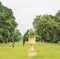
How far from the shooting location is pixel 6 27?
4178 centimetres

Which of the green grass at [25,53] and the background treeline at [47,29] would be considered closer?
the green grass at [25,53]

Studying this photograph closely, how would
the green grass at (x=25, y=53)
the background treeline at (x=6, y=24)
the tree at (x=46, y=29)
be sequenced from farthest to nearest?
the tree at (x=46, y=29) < the background treeline at (x=6, y=24) < the green grass at (x=25, y=53)

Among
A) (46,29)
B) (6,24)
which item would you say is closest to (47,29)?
(46,29)

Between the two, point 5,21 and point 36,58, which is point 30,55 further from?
point 5,21

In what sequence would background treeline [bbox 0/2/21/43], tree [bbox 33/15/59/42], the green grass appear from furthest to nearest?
1. tree [bbox 33/15/59/42]
2. background treeline [bbox 0/2/21/43]
3. the green grass

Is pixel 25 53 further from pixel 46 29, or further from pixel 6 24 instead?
pixel 46 29

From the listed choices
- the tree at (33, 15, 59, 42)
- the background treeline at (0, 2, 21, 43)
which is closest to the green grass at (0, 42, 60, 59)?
the background treeline at (0, 2, 21, 43)

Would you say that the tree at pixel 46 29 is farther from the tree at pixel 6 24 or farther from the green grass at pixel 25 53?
the green grass at pixel 25 53

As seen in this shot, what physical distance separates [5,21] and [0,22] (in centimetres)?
89

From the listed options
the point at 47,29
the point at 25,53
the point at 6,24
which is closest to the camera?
the point at 25,53

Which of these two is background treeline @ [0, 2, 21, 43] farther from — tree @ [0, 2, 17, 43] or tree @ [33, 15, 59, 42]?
tree @ [33, 15, 59, 42]

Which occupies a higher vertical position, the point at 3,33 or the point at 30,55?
the point at 3,33

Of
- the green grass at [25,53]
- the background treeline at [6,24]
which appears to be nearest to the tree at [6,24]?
the background treeline at [6,24]

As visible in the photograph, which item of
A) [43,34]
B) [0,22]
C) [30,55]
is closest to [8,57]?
[30,55]
